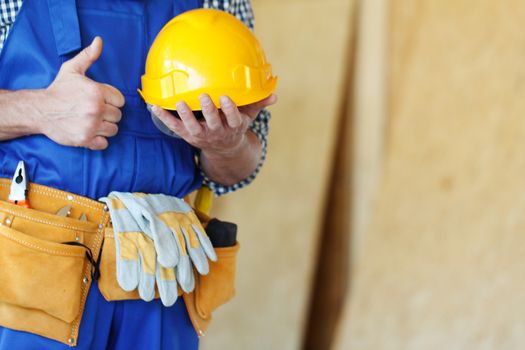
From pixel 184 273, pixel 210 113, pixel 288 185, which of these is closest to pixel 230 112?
pixel 210 113

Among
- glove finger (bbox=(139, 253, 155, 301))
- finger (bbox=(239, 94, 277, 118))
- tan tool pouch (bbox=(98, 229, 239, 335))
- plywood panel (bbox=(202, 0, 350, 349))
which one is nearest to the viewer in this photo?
glove finger (bbox=(139, 253, 155, 301))

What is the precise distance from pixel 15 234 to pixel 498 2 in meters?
2.51

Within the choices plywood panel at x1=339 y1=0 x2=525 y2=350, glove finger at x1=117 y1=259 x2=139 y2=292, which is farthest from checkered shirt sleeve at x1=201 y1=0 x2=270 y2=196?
plywood panel at x1=339 y1=0 x2=525 y2=350

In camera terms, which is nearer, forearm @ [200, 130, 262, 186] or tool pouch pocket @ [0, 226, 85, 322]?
tool pouch pocket @ [0, 226, 85, 322]

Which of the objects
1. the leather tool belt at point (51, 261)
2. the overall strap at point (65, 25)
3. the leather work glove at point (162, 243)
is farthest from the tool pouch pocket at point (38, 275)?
the overall strap at point (65, 25)

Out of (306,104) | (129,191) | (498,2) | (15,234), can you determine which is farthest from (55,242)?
(306,104)

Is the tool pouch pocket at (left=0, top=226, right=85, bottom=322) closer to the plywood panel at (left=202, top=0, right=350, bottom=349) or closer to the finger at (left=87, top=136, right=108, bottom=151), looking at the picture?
the finger at (left=87, top=136, right=108, bottom=151)

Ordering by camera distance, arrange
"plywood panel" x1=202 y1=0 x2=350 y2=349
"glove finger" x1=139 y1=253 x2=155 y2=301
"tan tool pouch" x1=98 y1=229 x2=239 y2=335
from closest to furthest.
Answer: "glove finger" x1=139 y1=253 x2=155 y2=301, "tan tool pouch" x1=98 y1=229 x2=239 y2=335, "plywood panel" x1=202 y1=0 x2=350 y2=349

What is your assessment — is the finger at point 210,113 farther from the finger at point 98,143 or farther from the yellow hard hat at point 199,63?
the finger at point 98,143

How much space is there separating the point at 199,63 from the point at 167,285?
0.51 metres

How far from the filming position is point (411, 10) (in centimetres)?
369

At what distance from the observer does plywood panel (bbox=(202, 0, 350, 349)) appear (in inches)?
168

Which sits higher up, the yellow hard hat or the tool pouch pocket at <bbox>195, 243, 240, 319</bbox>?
the yellow hard hat

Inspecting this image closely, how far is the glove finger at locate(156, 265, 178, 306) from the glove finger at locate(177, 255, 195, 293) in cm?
2
